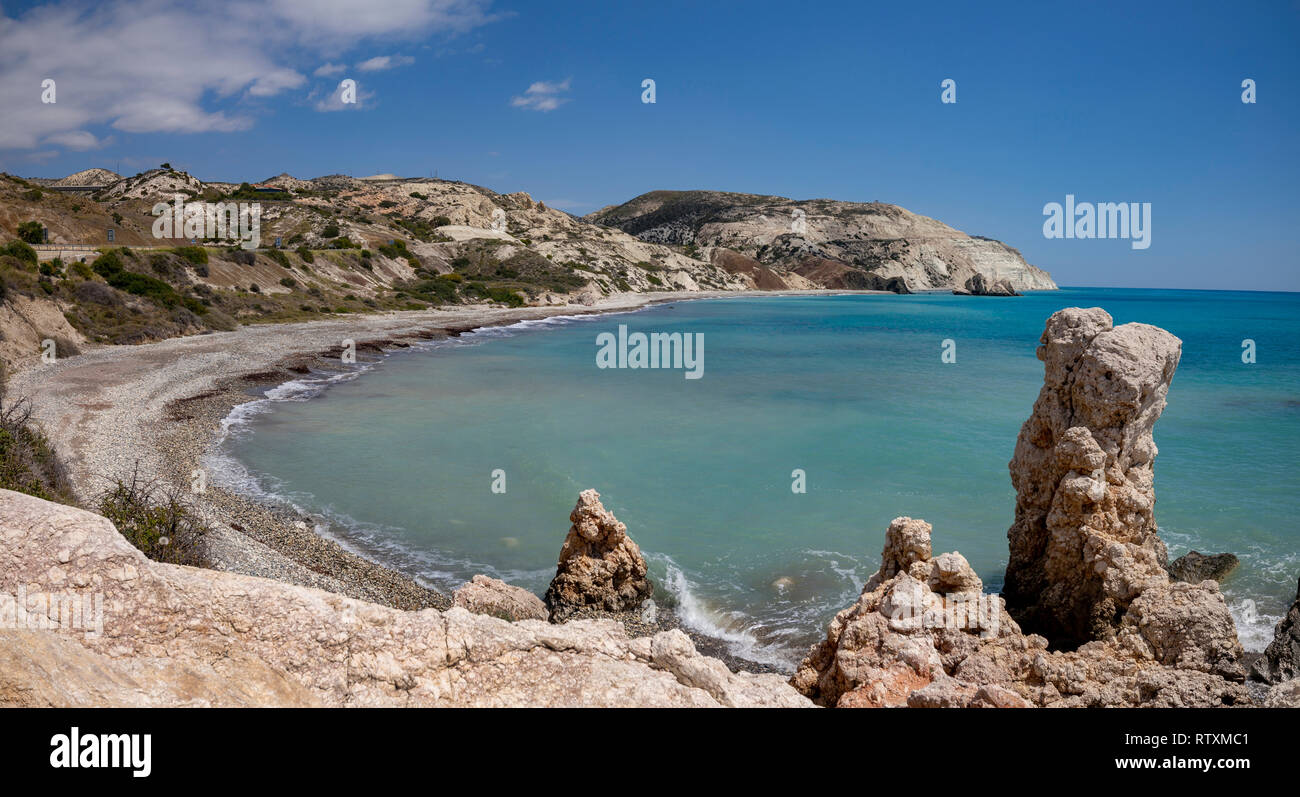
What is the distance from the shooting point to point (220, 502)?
507 inches

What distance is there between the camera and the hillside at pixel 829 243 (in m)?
148

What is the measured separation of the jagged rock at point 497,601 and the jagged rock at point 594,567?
1.89 feet

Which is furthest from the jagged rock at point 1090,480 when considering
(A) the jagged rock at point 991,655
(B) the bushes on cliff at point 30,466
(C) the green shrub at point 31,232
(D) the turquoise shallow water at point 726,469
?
(C) the green shrub at point 31,232

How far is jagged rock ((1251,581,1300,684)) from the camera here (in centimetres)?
736

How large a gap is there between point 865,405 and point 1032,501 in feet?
62.9

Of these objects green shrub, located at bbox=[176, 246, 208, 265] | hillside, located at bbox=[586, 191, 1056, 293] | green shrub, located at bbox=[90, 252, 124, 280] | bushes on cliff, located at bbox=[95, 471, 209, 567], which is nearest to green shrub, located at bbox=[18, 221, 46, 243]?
green shrub, located at bbox=[176, 246, 208, 265]

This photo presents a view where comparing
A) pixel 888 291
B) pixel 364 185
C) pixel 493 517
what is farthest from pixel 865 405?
pixel 888 291

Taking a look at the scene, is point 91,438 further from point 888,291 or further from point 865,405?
point 888,291

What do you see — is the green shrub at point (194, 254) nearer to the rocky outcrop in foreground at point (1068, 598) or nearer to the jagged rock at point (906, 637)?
the rocky outcrop in foreground at point (1068, 598)

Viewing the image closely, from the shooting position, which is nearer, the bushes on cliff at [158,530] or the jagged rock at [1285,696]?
the jagged rock at [1285,696]

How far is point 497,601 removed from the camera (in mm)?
8734

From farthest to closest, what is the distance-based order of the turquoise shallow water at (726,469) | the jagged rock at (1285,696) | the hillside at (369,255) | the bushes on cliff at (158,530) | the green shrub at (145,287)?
the green shrub at (145,287), the hillside at (369,255), the turquoise shallow water at (726,469), the bushes on cliff at (158,530), the jagged rock at (1285,696)

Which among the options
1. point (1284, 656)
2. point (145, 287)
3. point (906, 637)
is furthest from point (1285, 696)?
point (145, 287)
